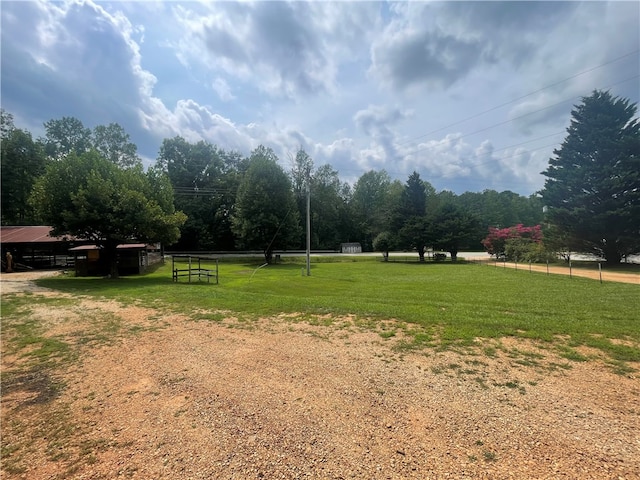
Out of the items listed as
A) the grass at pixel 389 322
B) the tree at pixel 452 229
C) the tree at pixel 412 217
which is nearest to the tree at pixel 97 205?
the grass at pixel 389 322

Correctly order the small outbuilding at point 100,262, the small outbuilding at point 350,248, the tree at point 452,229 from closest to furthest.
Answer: the small outbuilding at point 100,262 < the tree at point 452,229 < the small outbuilding at point 350,248

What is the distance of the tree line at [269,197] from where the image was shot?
57.4ft

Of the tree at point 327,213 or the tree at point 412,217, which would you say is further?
the tree at point 327,213

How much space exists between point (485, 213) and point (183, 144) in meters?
63.0

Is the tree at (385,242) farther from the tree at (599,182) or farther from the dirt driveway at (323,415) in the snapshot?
the dirt driveway at (323,415)

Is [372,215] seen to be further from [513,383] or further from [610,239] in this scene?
[513,383]

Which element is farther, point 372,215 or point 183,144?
point 372,215

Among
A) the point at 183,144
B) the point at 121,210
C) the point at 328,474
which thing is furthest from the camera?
the point at 183,144

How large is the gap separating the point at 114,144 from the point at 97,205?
37464 millimetres

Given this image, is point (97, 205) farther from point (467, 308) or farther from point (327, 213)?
point (327, 213)

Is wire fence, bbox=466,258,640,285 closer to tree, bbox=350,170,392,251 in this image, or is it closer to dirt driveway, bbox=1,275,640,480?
dirt driveway, bbox=1,275,640,480

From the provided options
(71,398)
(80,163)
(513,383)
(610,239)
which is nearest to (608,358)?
(513,383)

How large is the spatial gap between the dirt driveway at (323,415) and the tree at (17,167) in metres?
39.7

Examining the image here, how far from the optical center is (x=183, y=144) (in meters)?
50.8
